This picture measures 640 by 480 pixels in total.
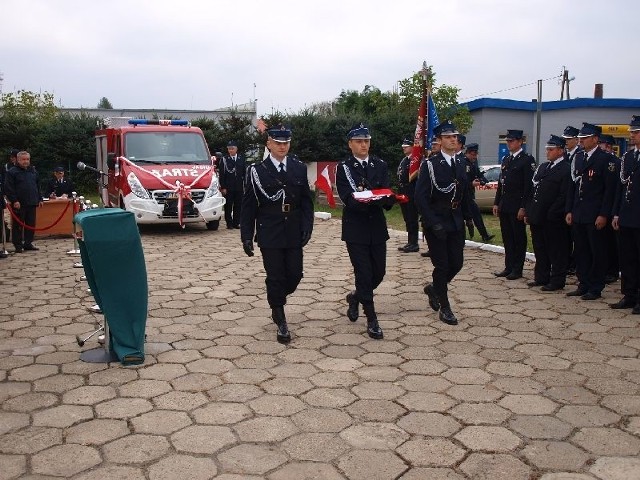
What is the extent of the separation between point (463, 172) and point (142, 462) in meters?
4.01

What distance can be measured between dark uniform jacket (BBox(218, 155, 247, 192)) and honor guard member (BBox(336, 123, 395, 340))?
789cm

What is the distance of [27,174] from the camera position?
35.2 ft

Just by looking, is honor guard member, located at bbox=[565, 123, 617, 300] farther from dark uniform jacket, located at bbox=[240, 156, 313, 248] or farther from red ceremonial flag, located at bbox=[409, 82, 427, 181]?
dark uniform jacket, located at bbox=[240, 156, 313, 248]

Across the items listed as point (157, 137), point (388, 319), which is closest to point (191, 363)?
point (388, 319)

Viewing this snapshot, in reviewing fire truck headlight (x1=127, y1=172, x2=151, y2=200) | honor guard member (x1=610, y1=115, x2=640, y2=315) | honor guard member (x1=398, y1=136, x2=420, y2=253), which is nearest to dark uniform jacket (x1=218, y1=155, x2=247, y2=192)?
fire truck headlight (x1=127, y1=172, x2=151, y2=200)

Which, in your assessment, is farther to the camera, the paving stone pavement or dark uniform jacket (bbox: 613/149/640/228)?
dark uniform jacket (bbox: 613/149/640/228)

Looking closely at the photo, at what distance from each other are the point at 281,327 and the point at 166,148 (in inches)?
338

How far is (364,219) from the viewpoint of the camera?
569 cm

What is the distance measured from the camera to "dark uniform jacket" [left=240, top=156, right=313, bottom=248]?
551cm

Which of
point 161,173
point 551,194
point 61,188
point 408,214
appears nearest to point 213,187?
point 161,173

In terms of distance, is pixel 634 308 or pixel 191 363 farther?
pixel 634 308

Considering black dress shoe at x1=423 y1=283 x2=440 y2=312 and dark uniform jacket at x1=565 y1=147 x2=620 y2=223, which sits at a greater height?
dark uniform jacket at x1=565 y1=147 x2=620 y2=223

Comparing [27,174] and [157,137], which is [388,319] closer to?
[27,174]

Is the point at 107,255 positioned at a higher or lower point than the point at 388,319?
higher
